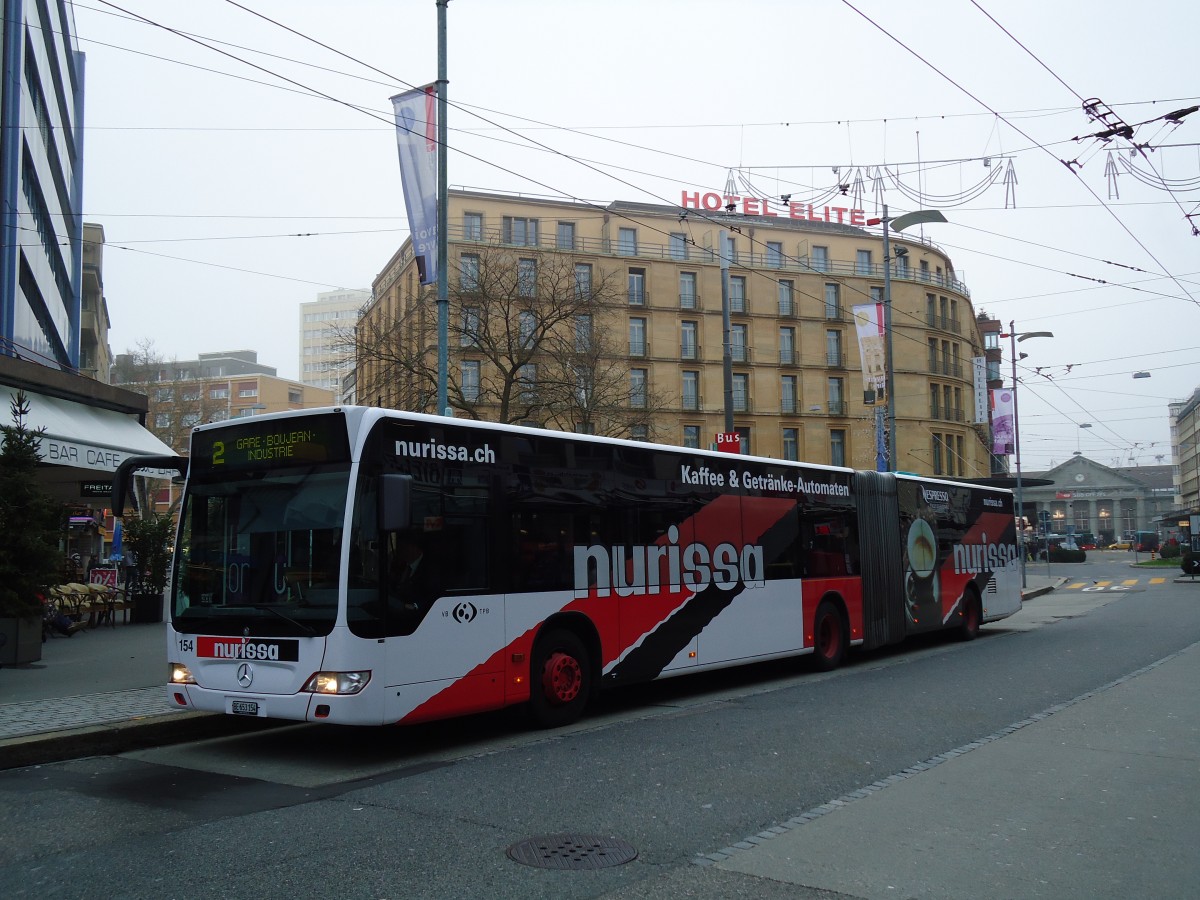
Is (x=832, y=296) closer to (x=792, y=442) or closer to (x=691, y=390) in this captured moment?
(x=792, y=442)

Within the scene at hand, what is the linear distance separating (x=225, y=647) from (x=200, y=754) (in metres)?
1.02

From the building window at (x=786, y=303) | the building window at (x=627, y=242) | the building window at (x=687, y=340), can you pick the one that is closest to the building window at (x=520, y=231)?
the building window at (x=627, y=242)

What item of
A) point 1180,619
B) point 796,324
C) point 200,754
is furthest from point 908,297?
point 200,754

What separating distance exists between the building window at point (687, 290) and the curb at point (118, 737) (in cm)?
5269

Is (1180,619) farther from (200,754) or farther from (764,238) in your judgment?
(764,238)

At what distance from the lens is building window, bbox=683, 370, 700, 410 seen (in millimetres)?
60812

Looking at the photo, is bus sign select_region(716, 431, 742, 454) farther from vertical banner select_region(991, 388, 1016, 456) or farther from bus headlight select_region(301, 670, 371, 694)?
vertical banner select_region(991, 388, 1016, 456)

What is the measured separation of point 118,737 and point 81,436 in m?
8.56

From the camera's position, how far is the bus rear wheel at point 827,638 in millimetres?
14852

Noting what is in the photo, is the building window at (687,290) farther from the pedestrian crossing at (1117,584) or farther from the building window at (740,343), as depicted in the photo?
the pedestrian crossing at (1117,584)

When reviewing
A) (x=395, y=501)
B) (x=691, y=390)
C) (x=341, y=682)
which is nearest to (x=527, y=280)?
(x=395, y=501)

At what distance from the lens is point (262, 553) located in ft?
28.9

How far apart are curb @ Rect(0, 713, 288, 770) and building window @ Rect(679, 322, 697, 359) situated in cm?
5209

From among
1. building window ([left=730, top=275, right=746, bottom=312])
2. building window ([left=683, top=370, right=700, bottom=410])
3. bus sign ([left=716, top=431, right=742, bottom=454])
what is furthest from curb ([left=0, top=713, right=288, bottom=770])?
building window ([left=730, top=275, right=746, bottom=312])
